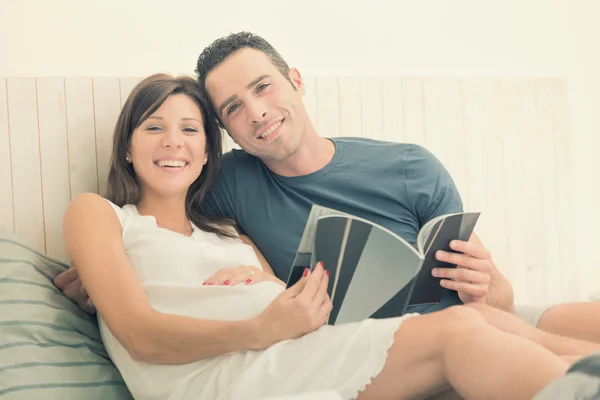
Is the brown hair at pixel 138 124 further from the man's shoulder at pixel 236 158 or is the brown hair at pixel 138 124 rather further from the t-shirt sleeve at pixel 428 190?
the t-shirt sleeve at pixel 428 190

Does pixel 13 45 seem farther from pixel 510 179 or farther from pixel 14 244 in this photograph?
pixel 510 179

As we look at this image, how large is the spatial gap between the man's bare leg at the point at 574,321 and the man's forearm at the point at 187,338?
2.64 feet

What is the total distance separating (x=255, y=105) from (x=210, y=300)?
535 mm

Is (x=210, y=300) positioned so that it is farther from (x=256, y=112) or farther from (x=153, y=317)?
(x=256, y=112)

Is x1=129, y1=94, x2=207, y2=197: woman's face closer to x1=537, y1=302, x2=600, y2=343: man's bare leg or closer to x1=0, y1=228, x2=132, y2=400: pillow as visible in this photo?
x1=0, y1=228, x2=132, y2=400: pillow

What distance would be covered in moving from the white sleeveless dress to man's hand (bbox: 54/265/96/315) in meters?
0.12

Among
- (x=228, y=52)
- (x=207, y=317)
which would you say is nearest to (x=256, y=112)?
(x=228, y=52)

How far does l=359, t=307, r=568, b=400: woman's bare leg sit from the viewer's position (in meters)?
1.03

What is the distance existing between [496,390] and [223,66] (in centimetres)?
108

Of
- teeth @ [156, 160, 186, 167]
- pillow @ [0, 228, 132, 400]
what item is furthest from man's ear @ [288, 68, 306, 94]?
pillow @ [0, 228, 132, 400]

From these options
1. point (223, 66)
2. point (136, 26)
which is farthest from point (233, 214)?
point (136, 26)

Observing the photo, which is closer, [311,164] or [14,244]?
[14,244]

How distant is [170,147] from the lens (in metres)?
1.66

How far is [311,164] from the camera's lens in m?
1.83
